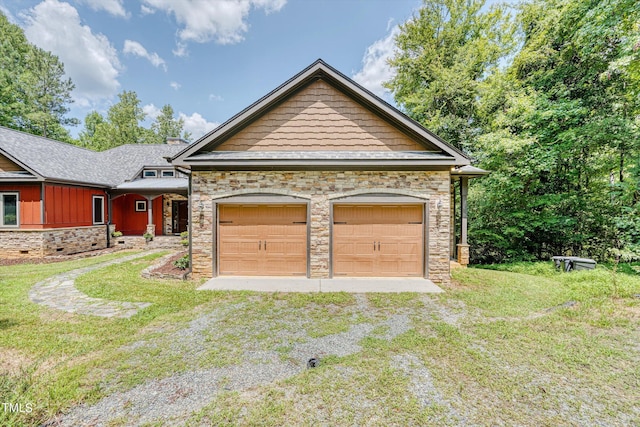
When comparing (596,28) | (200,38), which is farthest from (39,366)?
(200,38)

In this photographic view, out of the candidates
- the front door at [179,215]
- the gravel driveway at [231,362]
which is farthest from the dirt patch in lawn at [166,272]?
the front door at [179,215]

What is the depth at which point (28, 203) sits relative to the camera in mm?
11172

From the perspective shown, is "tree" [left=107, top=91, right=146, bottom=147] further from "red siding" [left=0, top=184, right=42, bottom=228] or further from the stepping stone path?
the stepping stone path

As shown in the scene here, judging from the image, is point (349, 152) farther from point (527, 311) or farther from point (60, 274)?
point (60, 274)

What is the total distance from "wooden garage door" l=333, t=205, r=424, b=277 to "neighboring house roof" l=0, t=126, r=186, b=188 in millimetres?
10723

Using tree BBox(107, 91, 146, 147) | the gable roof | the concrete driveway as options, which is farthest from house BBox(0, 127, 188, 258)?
tree BBox(107, 91, 146, 147)

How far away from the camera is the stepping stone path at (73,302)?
17.4ft

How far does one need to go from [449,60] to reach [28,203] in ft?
82.5

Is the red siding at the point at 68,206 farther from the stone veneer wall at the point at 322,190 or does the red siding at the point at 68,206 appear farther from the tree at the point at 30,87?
the tree at the point at 30,87

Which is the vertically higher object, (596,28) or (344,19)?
(344,19)

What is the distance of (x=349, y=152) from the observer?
7934mm

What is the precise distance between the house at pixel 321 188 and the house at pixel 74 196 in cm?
711

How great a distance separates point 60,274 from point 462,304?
1194 cm

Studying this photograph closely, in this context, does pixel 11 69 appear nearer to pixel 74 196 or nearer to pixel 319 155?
pixel 74 196
